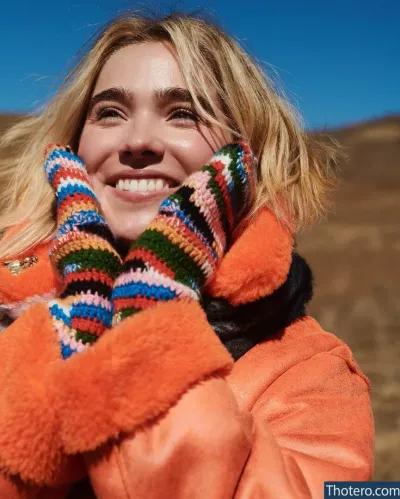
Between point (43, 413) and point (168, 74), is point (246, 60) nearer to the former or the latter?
point (168, 74)

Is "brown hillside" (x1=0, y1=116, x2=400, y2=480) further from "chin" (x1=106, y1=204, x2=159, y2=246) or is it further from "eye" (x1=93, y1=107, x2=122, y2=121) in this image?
"chin" (x1=106, y1=204, x2=159, y2=246)

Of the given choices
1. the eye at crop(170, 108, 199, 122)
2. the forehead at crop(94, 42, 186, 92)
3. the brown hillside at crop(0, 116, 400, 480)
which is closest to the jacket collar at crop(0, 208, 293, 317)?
the eye at crop(170, 108, 199, 122)

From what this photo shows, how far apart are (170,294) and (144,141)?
0.50 metres

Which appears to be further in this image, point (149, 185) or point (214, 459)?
point (149, 185)

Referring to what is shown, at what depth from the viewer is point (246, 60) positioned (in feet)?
6.72

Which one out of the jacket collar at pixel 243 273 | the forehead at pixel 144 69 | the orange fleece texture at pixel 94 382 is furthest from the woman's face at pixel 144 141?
the orange fleece texture at pixel 94 382

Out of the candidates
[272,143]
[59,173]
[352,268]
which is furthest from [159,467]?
[352,268]

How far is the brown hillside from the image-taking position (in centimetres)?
477

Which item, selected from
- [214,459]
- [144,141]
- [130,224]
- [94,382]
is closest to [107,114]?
[144,141]

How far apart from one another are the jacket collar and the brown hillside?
181 centimetres

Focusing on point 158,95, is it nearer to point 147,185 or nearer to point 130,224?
point 147,185

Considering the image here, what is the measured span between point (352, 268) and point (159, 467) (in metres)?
6.45

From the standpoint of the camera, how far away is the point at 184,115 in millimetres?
1781

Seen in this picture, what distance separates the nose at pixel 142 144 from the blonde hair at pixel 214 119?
152mm
